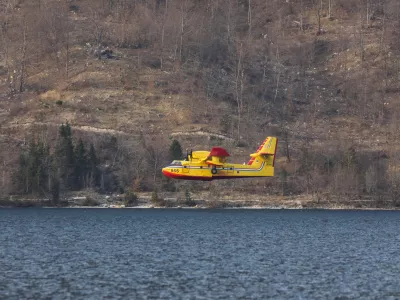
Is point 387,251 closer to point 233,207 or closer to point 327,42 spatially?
point 233,207

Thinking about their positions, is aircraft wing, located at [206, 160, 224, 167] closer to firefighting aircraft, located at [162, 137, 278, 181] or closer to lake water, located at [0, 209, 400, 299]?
firefighting aircraft, located at [162, 137, 278, 181]

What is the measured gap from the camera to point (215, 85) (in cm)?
13575

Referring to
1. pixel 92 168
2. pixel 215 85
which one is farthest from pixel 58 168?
pixel 215 85

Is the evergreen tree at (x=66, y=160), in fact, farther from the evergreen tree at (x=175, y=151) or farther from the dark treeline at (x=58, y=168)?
the evergreen tree at (x=175, y=151)

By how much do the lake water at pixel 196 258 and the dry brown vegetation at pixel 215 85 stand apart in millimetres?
19653

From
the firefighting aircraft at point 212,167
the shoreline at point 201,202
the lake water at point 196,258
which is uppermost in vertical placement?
the firefighting aircraft at point 212,167

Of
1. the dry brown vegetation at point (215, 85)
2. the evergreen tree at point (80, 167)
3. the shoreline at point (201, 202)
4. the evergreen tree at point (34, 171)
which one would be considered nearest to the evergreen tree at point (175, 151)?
the dry brown vegetation at point (215, 85)

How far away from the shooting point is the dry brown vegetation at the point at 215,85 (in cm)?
11150

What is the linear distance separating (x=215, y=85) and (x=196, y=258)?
8249 cm

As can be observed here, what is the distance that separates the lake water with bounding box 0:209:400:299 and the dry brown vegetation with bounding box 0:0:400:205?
64.5 ft

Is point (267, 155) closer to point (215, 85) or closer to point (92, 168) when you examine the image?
point (92, 168)

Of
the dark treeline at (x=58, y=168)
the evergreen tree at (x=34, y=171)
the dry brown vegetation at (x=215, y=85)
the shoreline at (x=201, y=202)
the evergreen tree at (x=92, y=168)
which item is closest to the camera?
the shoreline at (x=201, y=202)

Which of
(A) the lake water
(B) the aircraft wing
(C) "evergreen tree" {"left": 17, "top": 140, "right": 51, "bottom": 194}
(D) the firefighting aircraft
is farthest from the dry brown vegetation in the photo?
(B) the aircraft wing

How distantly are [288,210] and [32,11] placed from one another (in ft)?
199
